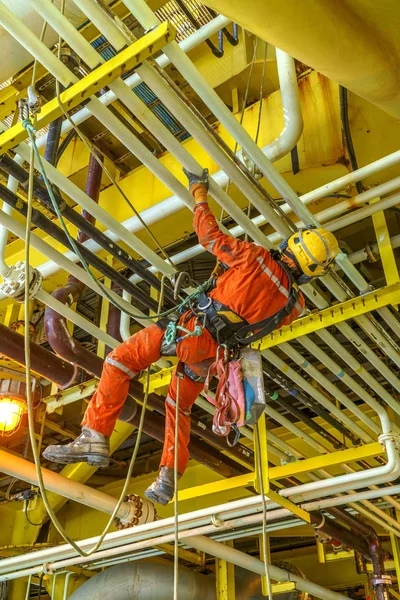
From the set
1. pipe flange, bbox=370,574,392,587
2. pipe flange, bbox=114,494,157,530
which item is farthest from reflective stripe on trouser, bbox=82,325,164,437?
pipe flange, bbox=370,574,392,587

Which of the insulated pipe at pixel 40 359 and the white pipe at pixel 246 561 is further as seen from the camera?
the white pipe at pixel 246 561

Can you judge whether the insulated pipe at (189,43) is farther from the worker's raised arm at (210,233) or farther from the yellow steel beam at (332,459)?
the yellow steel beam at (332,459)

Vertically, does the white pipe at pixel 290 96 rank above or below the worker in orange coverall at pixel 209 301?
above

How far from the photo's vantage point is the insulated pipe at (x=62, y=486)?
17.8ft

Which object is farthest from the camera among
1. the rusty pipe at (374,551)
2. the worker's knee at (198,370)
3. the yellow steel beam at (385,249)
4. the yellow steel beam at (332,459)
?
the rusty pipe at (374,551)

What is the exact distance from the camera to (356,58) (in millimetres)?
2535

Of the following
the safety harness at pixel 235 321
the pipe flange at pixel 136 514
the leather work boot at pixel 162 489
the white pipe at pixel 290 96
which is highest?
the white pipe at pixel 290 96

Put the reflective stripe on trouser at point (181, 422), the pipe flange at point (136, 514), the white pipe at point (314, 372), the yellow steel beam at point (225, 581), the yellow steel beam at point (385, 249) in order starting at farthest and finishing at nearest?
the yellow steel beam at point (225, 581), the pipe flange at point (136, 514), the white pipe at point (314, 372), the yellow steel beam at point (385, 249), the reflective stripe on trouser at point (181, 422)

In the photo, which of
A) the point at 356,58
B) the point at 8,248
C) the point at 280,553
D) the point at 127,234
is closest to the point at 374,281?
the point at 127,234

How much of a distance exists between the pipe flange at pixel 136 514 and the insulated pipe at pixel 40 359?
1.78m

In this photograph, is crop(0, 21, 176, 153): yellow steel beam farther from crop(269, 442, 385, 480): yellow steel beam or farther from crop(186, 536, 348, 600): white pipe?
crop(186, 536, 348, 600): white pipe

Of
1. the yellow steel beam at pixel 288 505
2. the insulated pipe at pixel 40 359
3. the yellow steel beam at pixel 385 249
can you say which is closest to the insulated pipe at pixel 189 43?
the yellow steel beam at pixel 385 249

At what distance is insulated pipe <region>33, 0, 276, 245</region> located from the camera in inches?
112

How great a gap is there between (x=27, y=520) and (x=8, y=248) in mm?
3691
